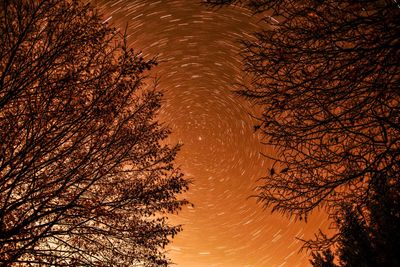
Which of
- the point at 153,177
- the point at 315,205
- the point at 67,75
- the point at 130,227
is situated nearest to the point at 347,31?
the point at 315,205

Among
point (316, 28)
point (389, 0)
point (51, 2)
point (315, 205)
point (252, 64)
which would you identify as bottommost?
point (315, 205)

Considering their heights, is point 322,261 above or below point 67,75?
below

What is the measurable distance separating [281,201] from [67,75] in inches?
141

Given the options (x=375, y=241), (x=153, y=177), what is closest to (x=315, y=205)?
(x=153, y=177)

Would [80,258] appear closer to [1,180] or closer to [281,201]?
[1,180]

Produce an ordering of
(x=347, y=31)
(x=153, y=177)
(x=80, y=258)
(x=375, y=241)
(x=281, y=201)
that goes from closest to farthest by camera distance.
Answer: (x=347, y=31) < (x=281, y=201) < (x=80, y=258) < (x=153, y=177) < (x=375, y=241)

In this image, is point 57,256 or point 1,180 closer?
point 1,180

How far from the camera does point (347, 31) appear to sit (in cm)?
265

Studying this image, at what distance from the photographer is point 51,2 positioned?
356cm

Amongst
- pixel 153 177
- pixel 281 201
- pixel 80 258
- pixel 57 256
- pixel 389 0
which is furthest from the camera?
pixel 153 177

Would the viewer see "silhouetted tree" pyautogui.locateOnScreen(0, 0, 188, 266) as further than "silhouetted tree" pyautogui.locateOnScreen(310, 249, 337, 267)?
No

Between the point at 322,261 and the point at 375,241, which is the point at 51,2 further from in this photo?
the point at 322,261

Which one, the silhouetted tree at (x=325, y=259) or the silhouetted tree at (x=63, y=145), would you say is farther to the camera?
the silhouetted tree at (x=325, y=259)

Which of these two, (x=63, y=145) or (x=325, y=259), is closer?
(x=63, y=145)
